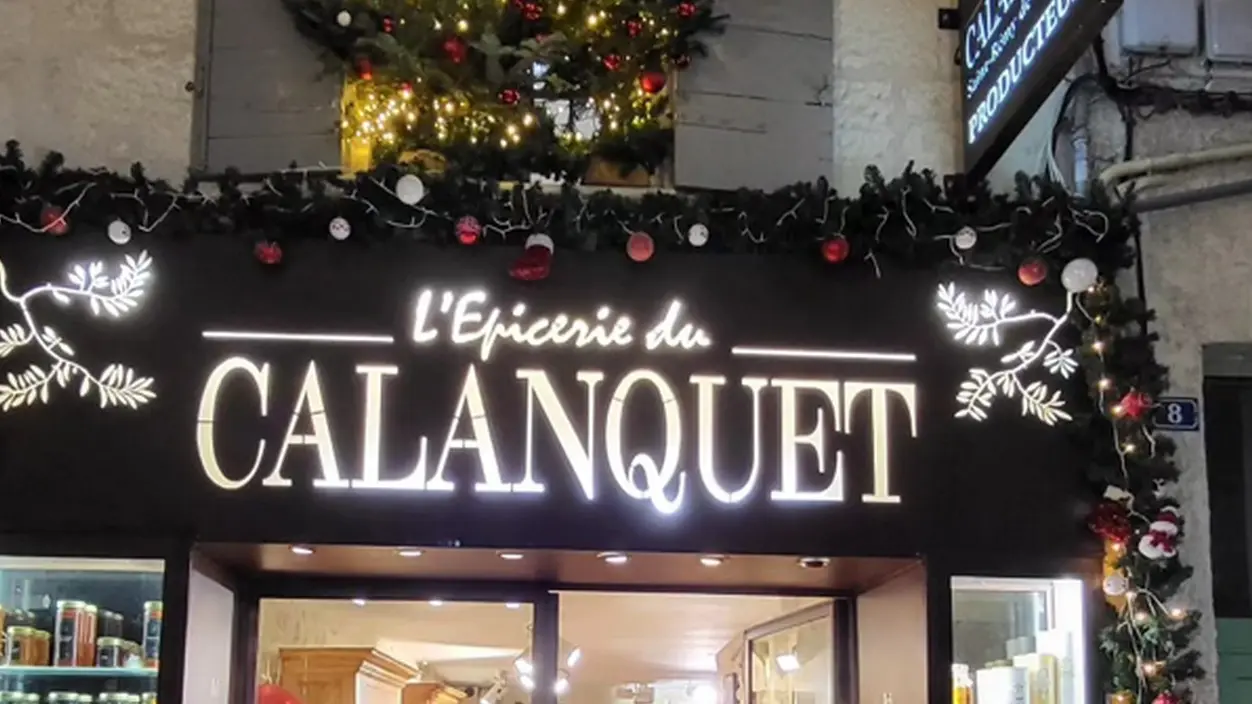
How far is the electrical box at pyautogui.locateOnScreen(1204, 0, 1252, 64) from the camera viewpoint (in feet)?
16.5

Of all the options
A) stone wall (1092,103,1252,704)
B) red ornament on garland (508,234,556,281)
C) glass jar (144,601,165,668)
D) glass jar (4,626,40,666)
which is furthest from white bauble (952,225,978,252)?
glass jar (4,626,40,666)

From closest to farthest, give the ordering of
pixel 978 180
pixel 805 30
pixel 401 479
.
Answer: pixel 401 479, pixel 978 180, pixel 805 30

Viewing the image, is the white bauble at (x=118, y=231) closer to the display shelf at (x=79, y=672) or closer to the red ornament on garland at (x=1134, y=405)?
the display shelf at (x=79, y=672)

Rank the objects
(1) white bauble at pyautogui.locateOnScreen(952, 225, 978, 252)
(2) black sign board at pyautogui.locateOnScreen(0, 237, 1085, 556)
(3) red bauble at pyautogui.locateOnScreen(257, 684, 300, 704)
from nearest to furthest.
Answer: (2) black sign board at pyautogui.locateOnScreen(0, 237, 1085, 556) < (1) white bauble at pyautogui.locateOnScreen(952, 225, 978, 252) < (3) red bauble at pyautogui.locateOnScreen(257, 684, 300, 704)

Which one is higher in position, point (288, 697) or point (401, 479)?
point (401, 479)

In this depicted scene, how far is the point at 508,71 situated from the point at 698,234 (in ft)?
2.99

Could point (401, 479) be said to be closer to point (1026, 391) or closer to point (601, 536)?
point (601, 536)

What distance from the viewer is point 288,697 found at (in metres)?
5.50

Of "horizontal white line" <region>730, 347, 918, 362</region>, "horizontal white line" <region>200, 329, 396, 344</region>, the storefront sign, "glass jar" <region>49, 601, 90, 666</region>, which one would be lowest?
"glass jar" <region>49, 601, 90, 666</region>

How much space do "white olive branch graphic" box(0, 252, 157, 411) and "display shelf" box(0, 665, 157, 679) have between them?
862 millimetres

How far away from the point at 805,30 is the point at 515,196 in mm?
1317

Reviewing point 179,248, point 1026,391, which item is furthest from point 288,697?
point 1026,391

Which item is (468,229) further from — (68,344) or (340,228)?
(68,344)

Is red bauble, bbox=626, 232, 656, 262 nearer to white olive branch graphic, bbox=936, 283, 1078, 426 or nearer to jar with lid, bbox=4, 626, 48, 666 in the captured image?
white olive branch graphic, bbox=936, 283, 1078, 426
